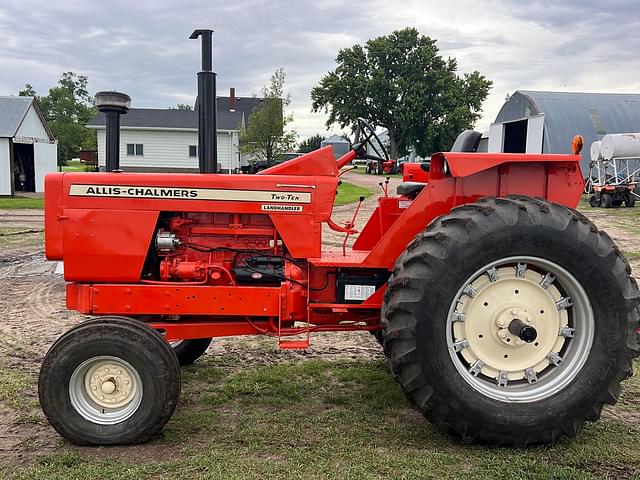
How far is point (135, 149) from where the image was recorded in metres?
33.7

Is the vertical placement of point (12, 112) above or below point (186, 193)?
above

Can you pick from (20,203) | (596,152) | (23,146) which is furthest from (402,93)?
(20,203)

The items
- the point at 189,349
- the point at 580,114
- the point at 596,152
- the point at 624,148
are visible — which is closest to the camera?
the point at 189,349

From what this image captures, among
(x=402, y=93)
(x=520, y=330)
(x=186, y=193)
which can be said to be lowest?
(x=520, y=330)

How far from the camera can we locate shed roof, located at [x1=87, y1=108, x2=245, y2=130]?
109 feet

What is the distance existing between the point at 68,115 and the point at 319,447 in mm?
62693

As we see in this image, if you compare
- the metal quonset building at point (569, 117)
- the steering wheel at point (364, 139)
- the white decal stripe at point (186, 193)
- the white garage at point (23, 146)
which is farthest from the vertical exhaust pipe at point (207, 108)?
the metal quonset building at point (569, 117)

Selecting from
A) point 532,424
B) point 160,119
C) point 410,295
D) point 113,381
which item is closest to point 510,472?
point 532,424

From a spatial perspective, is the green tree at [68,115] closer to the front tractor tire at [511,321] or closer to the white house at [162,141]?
the white house at [162,141]

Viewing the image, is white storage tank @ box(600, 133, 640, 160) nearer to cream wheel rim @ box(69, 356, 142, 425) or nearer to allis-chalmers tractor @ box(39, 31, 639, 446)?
allis-chalmers tractor @ box(39, 31, 639, 446)

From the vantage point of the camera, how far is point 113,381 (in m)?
3.25

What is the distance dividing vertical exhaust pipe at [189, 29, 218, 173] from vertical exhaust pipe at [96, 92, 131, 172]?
497 millimetres

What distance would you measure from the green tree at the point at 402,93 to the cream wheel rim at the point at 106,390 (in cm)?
4365

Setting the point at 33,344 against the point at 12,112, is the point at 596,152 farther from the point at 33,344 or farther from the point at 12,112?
the point at 12,112
